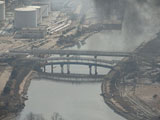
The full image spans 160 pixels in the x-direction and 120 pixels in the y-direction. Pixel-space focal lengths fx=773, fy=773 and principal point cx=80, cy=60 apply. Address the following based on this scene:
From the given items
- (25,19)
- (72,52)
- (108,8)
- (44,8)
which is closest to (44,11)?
(44,8)

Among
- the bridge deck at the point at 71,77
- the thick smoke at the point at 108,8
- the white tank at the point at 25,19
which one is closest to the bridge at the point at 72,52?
the bridge deck at the point at 71,77

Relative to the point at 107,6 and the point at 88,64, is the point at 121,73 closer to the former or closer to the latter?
the point at 88,64

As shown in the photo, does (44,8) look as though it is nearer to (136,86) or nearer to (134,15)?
(134,15)

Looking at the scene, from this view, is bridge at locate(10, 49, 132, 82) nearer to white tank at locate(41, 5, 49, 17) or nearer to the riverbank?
the riverbank

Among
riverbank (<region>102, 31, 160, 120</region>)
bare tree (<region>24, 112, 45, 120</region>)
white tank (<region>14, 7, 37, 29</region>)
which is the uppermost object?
white tank (<region>14, 7, 37, 29</region>)

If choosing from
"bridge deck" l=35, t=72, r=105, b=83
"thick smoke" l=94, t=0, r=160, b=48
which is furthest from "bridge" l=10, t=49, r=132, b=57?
"thick smoke" l=94, t=0, r=160, b=48

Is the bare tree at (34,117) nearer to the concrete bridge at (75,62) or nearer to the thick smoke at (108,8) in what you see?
the concrete bridge at (75,62)
